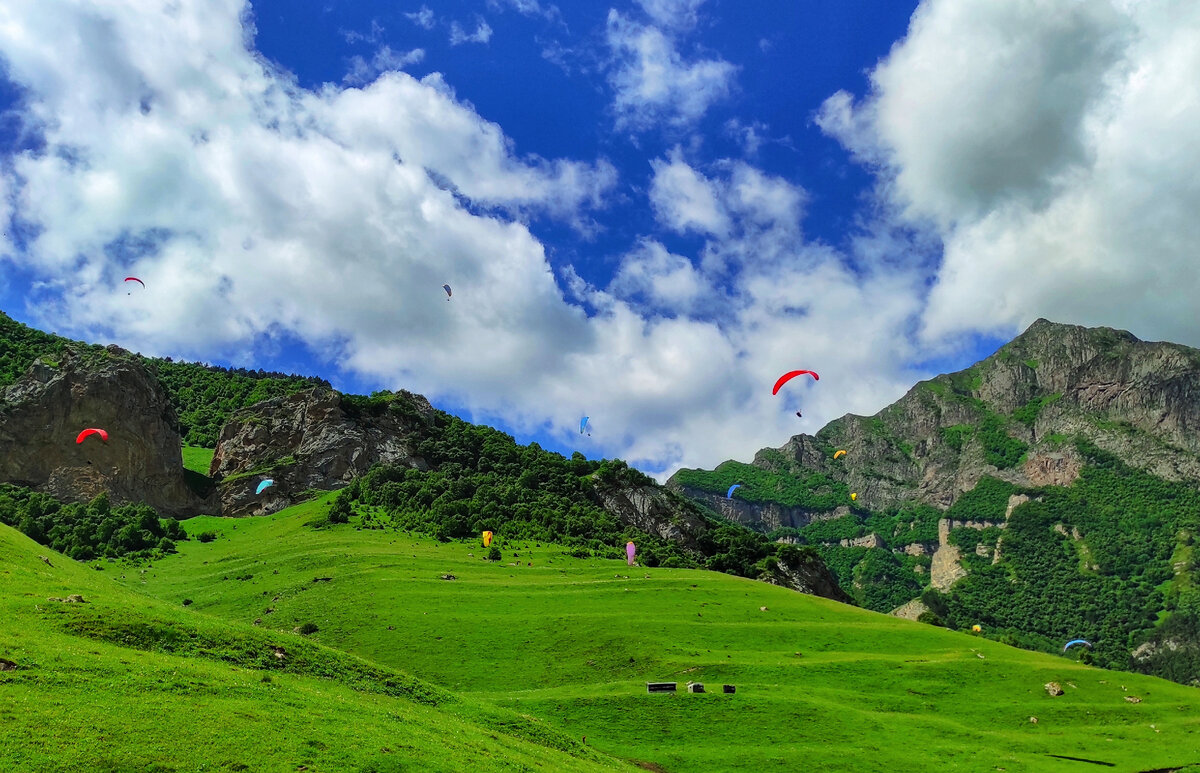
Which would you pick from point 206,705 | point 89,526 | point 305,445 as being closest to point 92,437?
point 305,445

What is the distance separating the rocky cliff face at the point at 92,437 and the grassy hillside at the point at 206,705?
10805cm

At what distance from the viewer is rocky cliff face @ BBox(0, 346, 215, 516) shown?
5113 inches

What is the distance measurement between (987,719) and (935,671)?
8.04 meters

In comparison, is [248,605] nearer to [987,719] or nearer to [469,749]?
[469,749]

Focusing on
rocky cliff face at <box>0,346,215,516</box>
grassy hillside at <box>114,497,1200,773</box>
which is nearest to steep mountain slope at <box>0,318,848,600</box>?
rocky cliff face at <box>0,346,215,516</box>

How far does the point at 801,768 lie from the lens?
41656mm

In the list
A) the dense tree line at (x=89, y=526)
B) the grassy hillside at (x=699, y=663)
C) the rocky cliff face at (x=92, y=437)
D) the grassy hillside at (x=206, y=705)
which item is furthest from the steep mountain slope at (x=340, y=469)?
the grassy hillside at (x=206, y=705)

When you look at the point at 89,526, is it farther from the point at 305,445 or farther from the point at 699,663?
the point at 699,663

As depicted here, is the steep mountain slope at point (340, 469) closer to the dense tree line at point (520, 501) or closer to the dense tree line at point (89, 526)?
the dense tree line at point (520, 501)

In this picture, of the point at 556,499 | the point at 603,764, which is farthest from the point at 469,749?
the point at 556,499

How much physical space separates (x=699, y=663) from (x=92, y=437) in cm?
12625

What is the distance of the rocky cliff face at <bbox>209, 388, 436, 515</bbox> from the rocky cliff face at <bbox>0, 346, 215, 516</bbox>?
12063 mm

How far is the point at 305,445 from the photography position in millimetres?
153875

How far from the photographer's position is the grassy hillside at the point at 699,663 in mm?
45500
